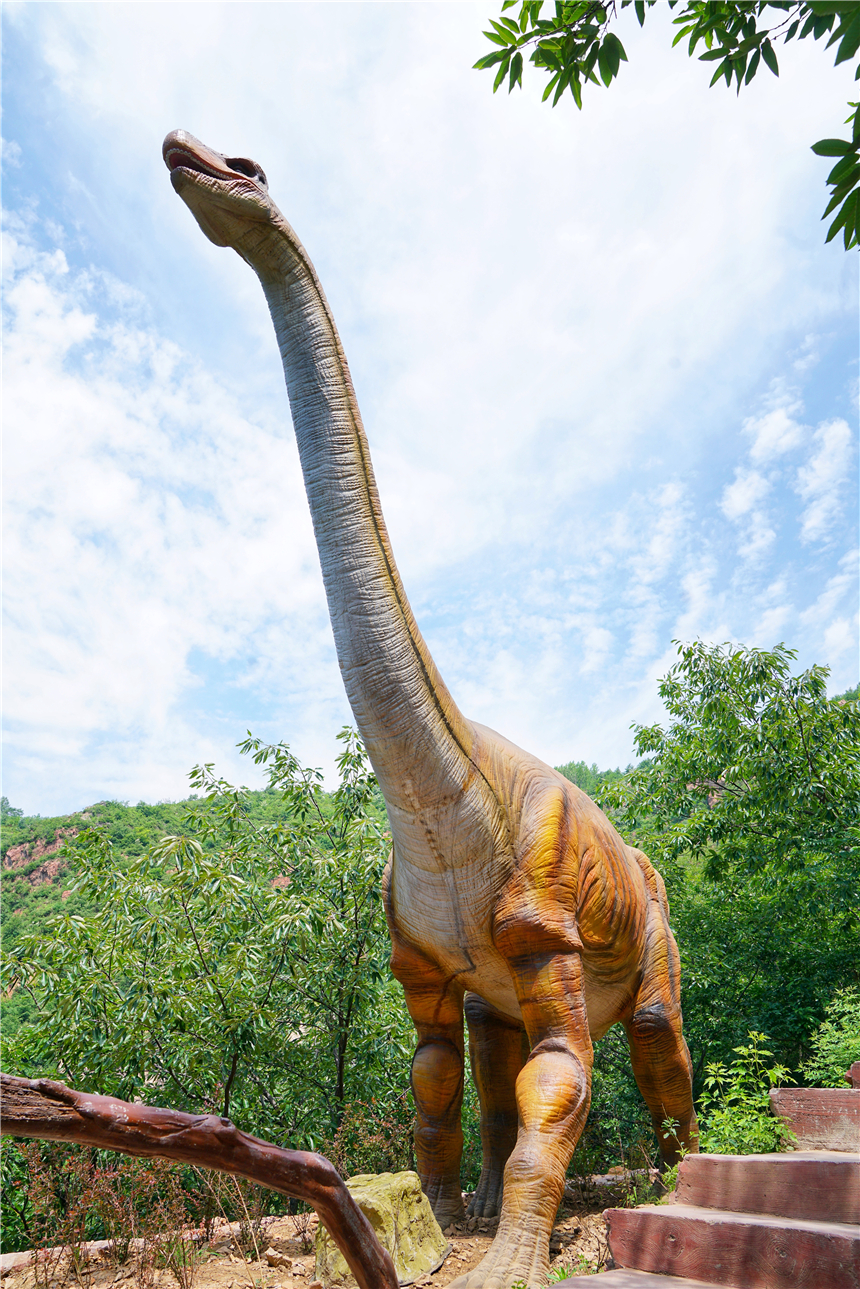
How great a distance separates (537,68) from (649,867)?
162 inches

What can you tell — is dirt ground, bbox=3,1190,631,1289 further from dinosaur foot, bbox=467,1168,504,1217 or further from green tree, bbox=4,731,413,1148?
green tree, bbox=4,731,413,1148

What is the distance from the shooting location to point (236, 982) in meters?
6.02

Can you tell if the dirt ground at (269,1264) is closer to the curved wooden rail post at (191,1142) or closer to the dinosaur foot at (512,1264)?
the dinosaur foot at (512,1264)

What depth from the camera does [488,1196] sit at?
15.0 feet

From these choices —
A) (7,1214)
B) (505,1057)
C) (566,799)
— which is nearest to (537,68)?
(566,799)

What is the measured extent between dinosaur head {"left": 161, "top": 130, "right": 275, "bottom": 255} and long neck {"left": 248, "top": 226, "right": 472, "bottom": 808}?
4.4 inches

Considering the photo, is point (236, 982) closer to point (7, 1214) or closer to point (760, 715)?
point (7, 1214)

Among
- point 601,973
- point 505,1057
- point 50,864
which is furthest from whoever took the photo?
point 50,864

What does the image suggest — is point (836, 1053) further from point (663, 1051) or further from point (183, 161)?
point (183, 161)

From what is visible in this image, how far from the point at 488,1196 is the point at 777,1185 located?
2194mm

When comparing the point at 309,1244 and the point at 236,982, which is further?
the point at 236,982

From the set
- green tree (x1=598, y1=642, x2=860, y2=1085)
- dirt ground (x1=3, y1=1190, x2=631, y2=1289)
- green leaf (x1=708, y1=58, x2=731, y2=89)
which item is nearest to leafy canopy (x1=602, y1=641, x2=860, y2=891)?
green tree (x1=598, y1=642, x2=860, y2=1085)

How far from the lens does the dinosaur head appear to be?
3098mm

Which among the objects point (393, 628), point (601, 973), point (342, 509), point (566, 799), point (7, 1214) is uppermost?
point (342, 509)
